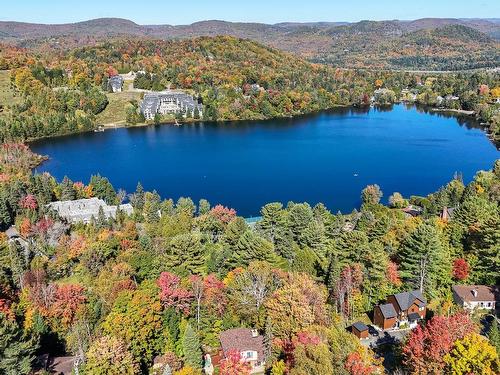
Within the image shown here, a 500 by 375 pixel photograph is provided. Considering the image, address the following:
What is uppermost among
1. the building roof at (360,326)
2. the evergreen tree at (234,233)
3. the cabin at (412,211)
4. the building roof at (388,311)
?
the evergreen tree at (234,233)

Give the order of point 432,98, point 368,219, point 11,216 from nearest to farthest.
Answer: point 368,219 < point 11,216 < point 432,98

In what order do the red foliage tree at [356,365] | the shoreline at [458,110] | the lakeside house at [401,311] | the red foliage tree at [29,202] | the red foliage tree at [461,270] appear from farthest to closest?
1. the shoreline at [458,110]
2. the red foliage tree at [29,202]
3. the red foliage tree at [461,270]
4. the lakeside house at [401,311]
5. the red foliage tree at [356,365]

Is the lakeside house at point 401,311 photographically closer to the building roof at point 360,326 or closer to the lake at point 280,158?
the building roof at point 360,326

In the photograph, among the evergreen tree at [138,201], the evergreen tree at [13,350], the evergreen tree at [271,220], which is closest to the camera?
the evergreen tree at [13,350]

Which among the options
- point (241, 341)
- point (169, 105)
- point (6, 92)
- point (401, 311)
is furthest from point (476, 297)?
point (6, 92)

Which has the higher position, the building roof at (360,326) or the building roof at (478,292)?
the building roof at (478,292)

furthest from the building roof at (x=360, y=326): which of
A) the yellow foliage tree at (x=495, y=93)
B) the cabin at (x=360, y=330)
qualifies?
the yellow foliage tree at (x=495, y=93)

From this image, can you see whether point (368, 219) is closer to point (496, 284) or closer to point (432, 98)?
point (496, 284)

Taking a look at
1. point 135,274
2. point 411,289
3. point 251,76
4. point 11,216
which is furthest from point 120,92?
point 411,289
